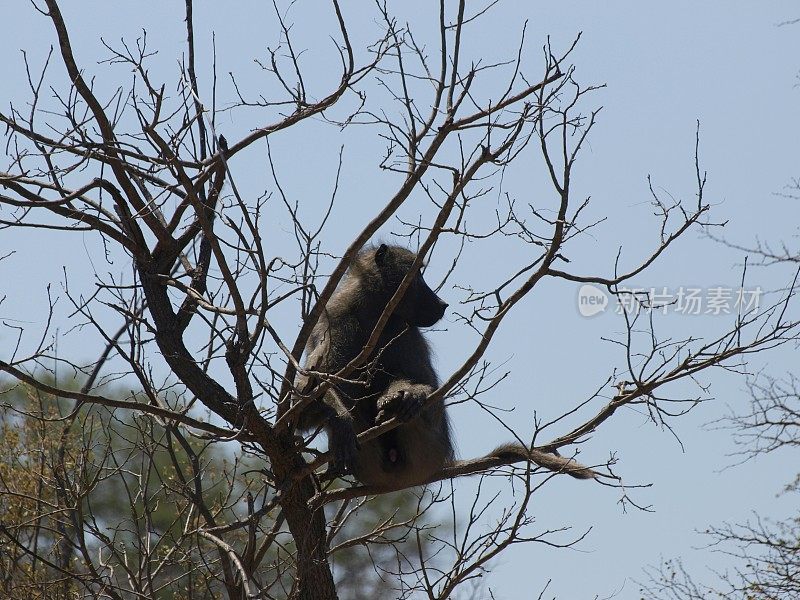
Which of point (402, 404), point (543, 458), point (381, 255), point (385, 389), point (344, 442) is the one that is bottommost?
point (543, 458)

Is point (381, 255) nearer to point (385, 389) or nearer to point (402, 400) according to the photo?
point (385, 389)

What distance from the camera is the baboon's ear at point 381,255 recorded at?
6219 millimetres

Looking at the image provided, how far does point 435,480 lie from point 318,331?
101 centimetres

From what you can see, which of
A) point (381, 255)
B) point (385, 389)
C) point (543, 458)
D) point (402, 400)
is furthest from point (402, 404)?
point (381, 255)

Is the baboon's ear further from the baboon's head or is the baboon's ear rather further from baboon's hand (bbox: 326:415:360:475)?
baboon's hand (bbox: 326:415:360:475)

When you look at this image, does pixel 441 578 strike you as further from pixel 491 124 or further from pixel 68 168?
pixel 68 168

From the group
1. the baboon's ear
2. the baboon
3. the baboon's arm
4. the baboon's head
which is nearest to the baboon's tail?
the baboon

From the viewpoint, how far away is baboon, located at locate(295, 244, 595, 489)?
4.91m

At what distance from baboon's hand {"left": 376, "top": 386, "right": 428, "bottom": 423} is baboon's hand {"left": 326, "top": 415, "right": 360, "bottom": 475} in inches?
9.4

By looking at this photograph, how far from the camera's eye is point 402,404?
16.5 feet

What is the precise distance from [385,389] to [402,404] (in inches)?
22.0

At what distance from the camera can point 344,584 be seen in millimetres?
14242

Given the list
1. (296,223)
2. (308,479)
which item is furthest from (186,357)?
(296,223)

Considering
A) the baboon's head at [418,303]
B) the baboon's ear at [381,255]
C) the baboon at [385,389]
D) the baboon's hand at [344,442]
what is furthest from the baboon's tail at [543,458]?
the baboon's ear at [381,255]
